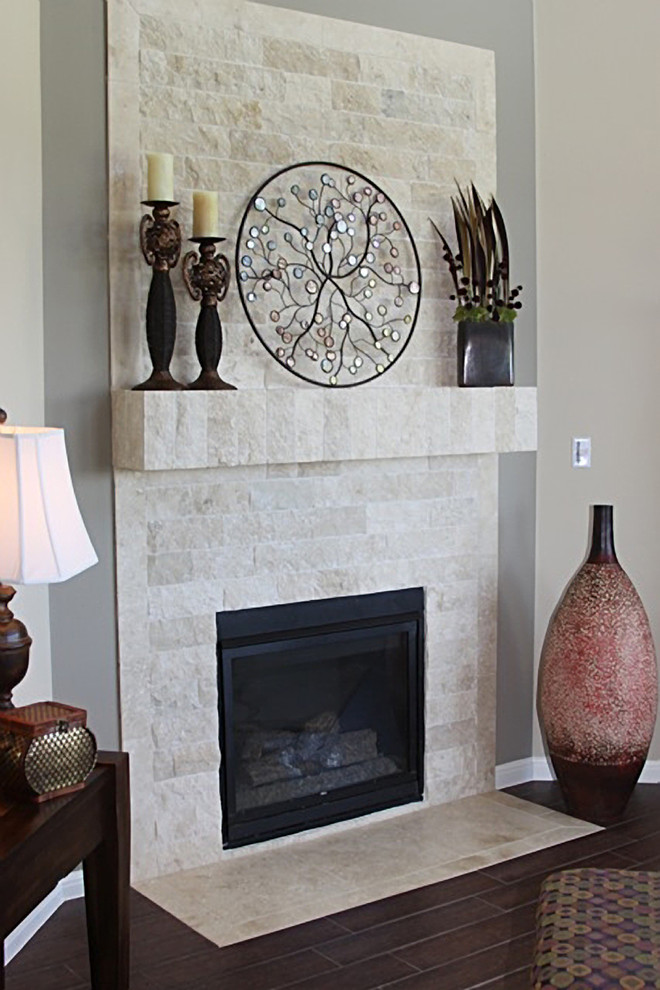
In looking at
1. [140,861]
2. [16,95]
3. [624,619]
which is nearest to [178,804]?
[140,861]

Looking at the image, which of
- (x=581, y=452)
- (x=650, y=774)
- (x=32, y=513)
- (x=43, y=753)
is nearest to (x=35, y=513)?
(x=32, y=513)

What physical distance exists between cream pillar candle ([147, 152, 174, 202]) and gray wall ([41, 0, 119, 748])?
0.16 meters

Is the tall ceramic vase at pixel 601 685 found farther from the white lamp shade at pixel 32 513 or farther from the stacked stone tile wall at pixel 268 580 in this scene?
the white lamp shade at pixel 32 513

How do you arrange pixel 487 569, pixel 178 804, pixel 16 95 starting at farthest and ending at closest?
pixel 487 569 → pixel 178 804 → pixel 16 95

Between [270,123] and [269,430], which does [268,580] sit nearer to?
[269,430]

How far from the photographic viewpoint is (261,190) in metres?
3.39

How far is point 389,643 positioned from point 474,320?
3.49ft

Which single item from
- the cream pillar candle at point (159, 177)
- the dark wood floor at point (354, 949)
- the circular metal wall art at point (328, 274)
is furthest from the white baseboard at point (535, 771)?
the cream pillar candle at point (159, 177)

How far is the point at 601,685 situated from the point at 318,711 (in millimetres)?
887

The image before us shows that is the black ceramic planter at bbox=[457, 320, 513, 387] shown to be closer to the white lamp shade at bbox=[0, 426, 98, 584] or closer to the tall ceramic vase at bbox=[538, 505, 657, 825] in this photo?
the tall ceramic vase at bbox=[538, 505, 657, 825]

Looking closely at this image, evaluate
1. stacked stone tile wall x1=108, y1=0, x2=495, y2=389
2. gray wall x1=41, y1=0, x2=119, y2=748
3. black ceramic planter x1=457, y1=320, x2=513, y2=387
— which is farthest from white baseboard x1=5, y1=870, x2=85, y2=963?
black ceramic planter x1=457, y1=320, x2=513, y2=387

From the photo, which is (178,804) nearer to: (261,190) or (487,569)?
(487,569)

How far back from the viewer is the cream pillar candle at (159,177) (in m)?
3.05

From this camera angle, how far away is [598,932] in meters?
2.07
